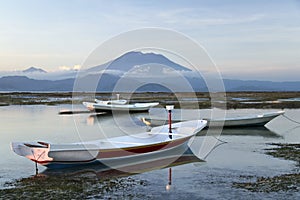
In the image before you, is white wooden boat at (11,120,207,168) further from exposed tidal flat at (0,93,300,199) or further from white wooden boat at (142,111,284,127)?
white wooden boat at (142,111,284,127)

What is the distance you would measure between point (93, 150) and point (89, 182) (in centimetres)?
158

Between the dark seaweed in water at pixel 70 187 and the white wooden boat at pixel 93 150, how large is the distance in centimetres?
71

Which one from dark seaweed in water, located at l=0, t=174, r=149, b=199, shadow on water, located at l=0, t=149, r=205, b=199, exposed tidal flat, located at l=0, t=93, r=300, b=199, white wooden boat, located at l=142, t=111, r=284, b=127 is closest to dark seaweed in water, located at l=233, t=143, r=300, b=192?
exposed tidal flat, located at l=0, t=93, r=300, b=199

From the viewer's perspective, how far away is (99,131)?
62.1 ft

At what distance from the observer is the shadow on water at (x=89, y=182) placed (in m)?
7.84

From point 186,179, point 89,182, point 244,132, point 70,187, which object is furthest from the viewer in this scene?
point 244,132

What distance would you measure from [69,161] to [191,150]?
515 cm

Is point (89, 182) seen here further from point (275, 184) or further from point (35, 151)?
point (275, 184)

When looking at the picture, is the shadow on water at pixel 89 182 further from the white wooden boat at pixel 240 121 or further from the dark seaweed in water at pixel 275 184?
the white wooden boat at pixel 240 121

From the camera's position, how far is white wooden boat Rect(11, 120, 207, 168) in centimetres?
990

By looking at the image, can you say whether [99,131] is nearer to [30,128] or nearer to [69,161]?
[30,128]

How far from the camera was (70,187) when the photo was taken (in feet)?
27.3

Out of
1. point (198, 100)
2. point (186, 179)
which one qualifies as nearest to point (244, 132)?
point (186, 179)

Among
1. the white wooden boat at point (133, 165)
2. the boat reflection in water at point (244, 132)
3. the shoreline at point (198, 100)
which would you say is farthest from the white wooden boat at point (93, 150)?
the shoreline at point (198, 100)
